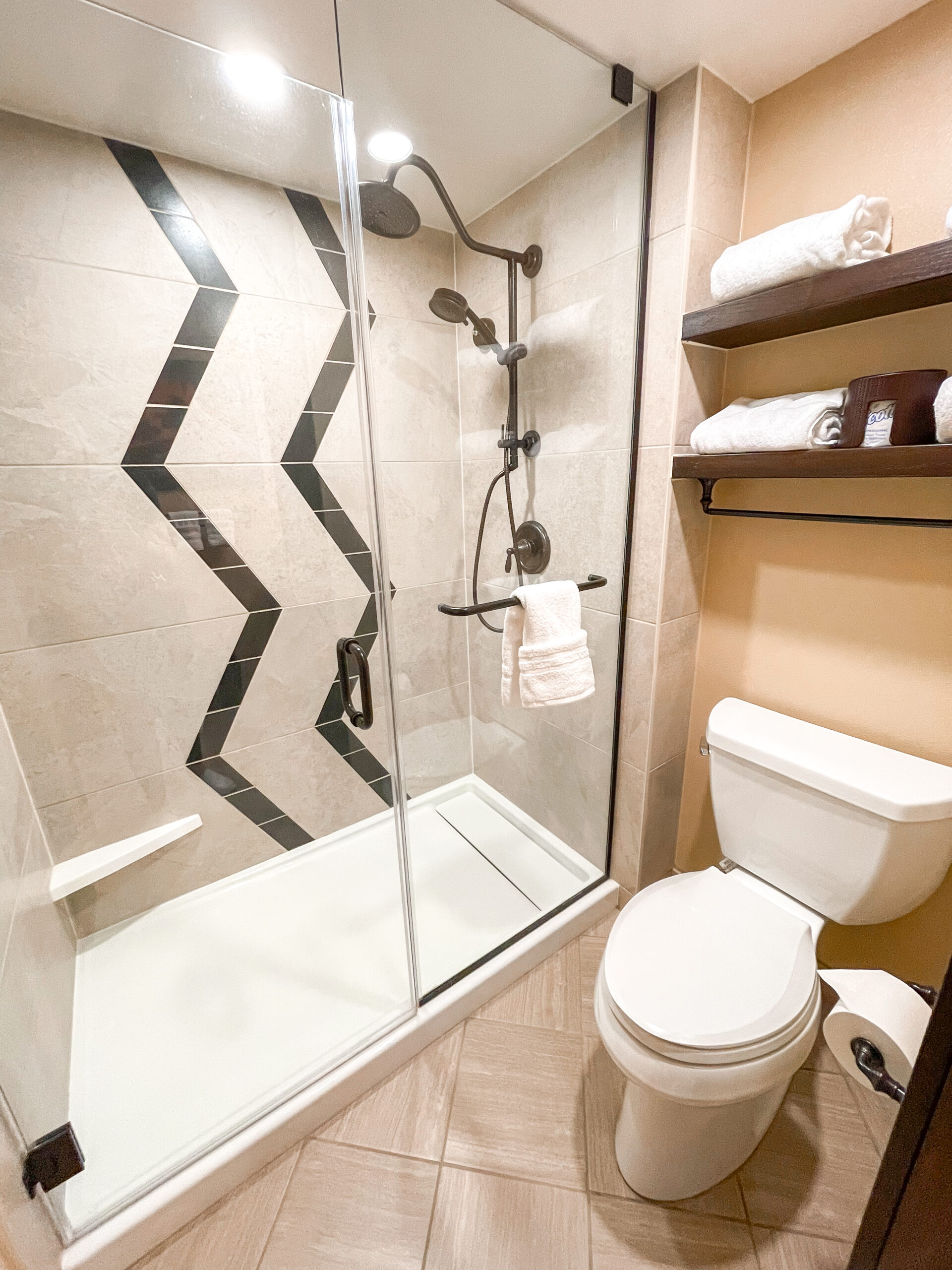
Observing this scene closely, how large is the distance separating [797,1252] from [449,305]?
216 cm

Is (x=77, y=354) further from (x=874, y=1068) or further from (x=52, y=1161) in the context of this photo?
(x=874, y=1068)

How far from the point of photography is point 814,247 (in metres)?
0.90

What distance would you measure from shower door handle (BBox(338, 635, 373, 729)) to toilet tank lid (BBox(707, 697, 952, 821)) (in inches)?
32.4

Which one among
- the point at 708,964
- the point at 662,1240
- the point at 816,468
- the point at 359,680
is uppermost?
the point at 816,468

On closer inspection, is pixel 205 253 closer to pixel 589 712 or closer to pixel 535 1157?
pixel 589 712

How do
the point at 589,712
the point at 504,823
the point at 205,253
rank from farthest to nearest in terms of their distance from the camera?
1. the point at 504,823
2. the point at 589,712
3. the point at 205,253

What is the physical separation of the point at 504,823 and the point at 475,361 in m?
1.53

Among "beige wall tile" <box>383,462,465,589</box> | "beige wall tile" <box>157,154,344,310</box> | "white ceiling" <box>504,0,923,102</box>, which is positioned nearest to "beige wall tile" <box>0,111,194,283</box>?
"beige wall tile" <box>157,154,344,310</box>

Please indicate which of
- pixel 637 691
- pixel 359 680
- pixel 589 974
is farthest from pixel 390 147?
pixel 589 974

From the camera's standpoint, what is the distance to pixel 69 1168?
0.86 m

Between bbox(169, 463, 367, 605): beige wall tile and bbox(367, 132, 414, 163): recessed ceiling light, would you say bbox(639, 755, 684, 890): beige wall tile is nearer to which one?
bbox(169, 463, 367, 605): beige wall tile

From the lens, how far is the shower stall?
104 cm

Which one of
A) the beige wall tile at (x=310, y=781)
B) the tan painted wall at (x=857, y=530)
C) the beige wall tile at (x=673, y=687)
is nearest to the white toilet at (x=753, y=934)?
the tan painted wall at (x=857, y=530)

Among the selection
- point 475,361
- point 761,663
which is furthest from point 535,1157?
point 475,361
